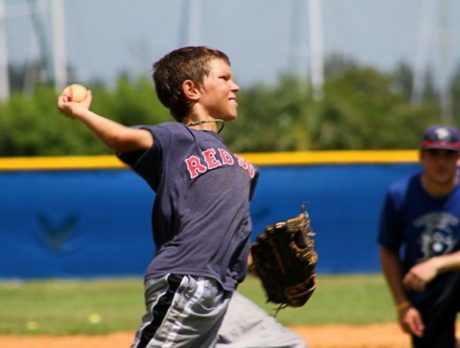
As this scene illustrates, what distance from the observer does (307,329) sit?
9781mm

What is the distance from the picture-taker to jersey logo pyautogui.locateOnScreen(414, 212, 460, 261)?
6.17 m

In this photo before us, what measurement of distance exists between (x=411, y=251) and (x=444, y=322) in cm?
44

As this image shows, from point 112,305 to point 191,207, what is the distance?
25.8ft

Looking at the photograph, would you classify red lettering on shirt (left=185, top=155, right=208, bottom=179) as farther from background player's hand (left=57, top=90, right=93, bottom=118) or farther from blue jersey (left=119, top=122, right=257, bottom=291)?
background player's hand (left=57, top=90, right=93, bottom=118)

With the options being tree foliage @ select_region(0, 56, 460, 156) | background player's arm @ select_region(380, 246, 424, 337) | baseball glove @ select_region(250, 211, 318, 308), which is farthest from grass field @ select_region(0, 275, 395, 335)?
tree foliage @ select_region(0, 56, 460, 156)

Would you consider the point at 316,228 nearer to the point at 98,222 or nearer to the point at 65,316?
the point at 98,222

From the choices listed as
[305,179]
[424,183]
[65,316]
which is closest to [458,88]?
[305,179]

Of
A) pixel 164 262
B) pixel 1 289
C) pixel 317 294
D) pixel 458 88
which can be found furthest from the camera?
pixel 458 88


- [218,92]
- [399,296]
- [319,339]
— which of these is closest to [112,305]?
[319,339]

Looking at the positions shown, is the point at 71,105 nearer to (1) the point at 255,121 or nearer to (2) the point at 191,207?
(2) the point at 191,207

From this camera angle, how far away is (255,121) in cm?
2398

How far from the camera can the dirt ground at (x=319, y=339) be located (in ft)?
28.9

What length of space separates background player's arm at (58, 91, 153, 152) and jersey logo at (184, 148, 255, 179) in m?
0.19

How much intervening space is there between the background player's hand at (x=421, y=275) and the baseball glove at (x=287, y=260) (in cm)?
122
